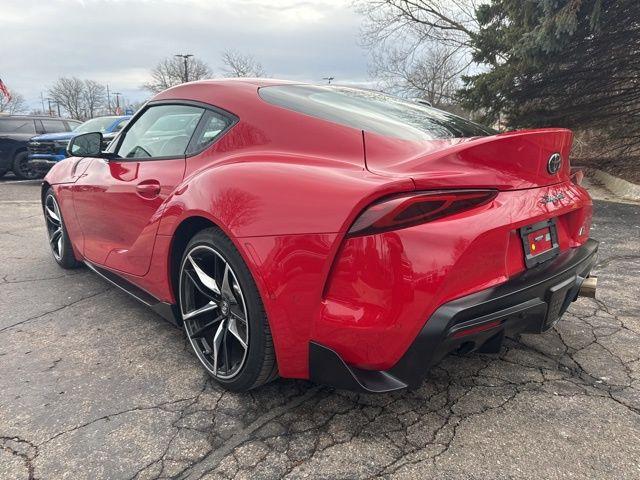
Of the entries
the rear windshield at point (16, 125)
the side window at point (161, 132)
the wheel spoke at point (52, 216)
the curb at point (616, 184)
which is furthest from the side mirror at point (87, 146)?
the rear windshield at point (16, 125)

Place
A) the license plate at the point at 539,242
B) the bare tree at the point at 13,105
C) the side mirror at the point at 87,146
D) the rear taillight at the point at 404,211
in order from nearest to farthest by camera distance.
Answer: the rear taillight at the point at 404,211, the license plate at the point at 539,242, the side mirror at the point at 87,146, the bare tree at the point at 13,105

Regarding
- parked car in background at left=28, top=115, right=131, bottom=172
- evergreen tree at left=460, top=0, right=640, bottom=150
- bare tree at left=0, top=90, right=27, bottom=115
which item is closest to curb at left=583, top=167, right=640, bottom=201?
evergreen tree at left=460, top=0, right=640, bottom=150

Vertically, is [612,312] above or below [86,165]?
below

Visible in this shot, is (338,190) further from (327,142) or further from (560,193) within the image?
(560,193)

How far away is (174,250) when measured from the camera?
2535mm

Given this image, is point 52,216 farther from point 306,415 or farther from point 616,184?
point 616,184

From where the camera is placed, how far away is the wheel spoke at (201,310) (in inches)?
92.9

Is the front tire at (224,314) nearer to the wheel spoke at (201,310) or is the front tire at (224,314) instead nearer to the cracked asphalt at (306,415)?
the wheel spoke at (201,310)

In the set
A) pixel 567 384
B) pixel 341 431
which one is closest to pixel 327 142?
pixel 341 431

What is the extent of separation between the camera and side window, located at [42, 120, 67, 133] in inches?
492

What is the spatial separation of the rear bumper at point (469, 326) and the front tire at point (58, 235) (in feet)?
10.3

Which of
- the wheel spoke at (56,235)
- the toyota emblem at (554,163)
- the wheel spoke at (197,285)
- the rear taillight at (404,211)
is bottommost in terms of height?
the wheel spoke at (56,235)

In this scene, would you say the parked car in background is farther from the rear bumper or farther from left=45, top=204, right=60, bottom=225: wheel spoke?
the rear bumper

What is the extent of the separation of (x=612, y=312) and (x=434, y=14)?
17085mm
